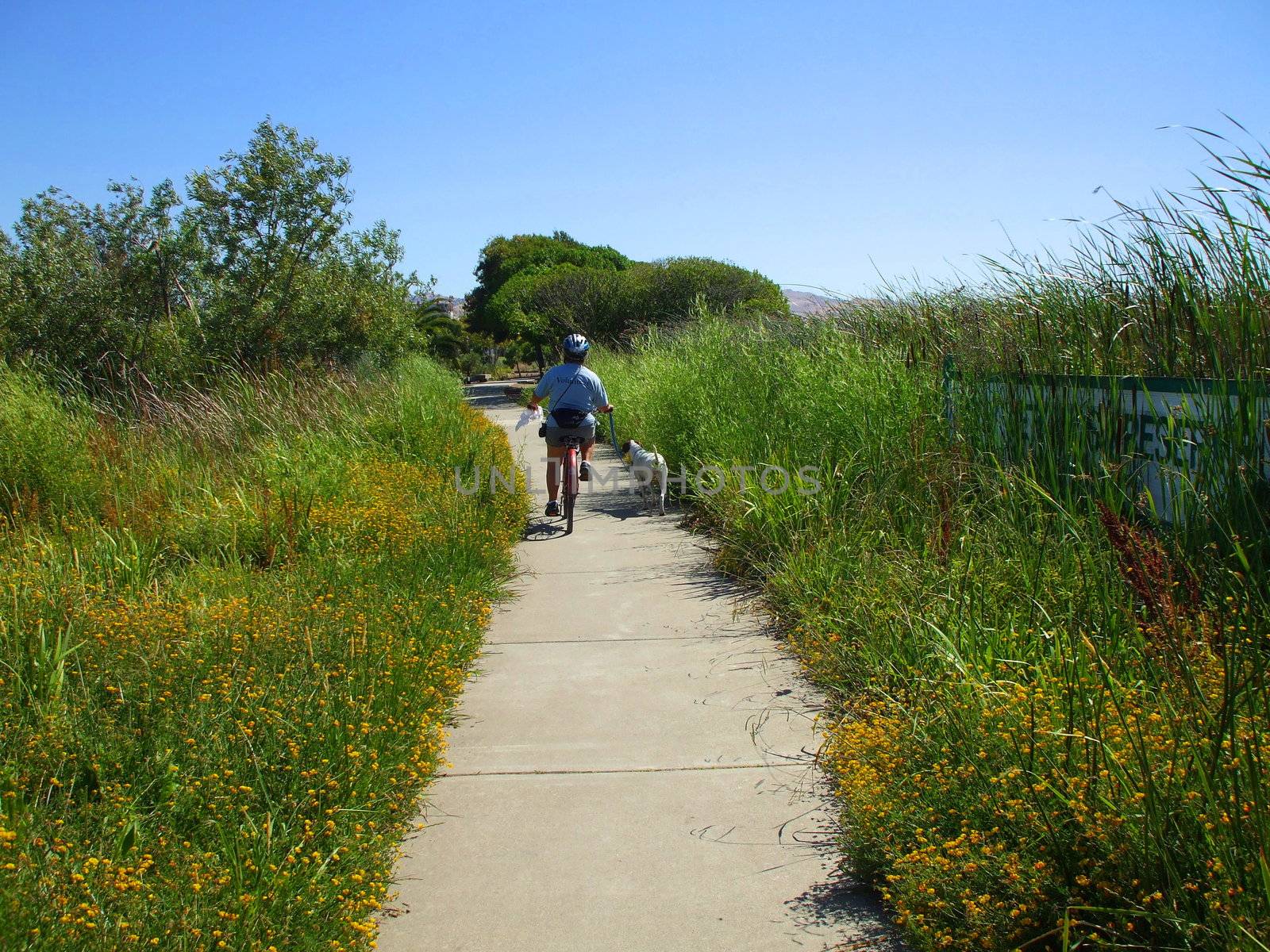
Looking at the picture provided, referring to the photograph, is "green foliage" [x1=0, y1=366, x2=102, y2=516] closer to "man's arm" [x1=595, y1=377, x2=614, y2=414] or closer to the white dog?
"man's arm" [x1=595, y1=377, x2=614, y2=414]

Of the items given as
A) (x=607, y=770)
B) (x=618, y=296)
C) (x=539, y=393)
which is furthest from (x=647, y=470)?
(x=618, y=296)

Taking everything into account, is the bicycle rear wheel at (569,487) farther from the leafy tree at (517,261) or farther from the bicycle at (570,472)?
the leafy tree at (517,261)

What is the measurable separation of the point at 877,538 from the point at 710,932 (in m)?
3.52

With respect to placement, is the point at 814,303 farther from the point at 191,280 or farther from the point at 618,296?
the point at 618,296

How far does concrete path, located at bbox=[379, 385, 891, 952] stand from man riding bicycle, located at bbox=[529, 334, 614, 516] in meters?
3.23

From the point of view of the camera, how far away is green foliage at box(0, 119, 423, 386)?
1498cm

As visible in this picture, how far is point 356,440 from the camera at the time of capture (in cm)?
1069

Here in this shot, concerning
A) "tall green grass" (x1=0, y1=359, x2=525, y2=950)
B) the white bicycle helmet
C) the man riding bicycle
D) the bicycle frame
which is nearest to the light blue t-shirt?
the man riding bicycle

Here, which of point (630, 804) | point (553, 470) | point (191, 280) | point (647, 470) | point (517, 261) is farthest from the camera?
point (517, 261)

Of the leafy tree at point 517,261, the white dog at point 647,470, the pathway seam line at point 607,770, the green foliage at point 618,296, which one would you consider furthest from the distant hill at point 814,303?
the leafy tree at point 517,261

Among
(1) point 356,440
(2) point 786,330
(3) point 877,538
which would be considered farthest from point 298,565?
(2) point 786,330

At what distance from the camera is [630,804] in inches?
142

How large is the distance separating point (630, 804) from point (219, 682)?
1.70 m

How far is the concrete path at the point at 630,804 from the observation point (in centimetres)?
285
